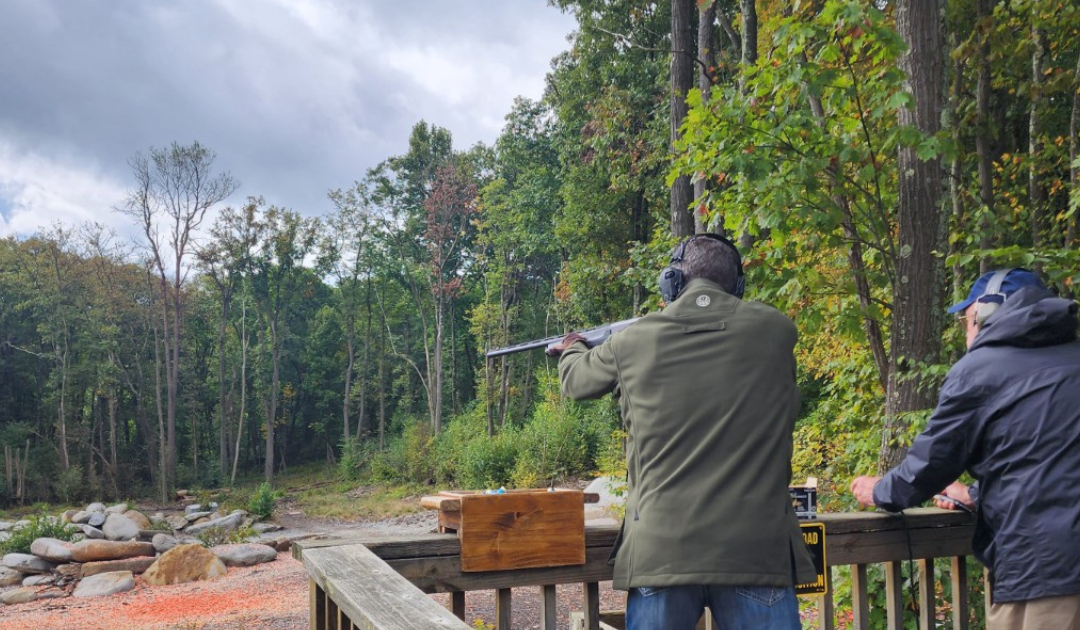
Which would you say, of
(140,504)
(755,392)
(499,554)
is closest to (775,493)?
(755,392)

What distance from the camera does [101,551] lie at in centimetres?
1803

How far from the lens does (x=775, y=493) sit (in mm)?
2031

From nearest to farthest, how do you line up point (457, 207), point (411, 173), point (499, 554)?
point (499, 554)
point (457, 207)
point (411, 173)

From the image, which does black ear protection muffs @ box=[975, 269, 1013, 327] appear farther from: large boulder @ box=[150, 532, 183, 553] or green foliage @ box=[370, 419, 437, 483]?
green foliage @ box=[370, 419, 437, 483]

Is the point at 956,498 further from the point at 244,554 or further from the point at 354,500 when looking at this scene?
the point at 354,500

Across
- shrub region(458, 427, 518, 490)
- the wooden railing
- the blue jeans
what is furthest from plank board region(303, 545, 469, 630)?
shrub region(458, 427, 518, 490)

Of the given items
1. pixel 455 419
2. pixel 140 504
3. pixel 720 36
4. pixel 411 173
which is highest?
pixel 411 173

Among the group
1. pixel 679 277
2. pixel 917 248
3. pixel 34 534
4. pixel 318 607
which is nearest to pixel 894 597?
pixel 679 277

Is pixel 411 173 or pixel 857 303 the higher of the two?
pixel 411 173

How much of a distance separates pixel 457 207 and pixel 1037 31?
3017 cm

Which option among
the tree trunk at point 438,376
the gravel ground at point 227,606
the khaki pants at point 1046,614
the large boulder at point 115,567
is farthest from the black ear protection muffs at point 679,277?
the tree trunk at point 438,376

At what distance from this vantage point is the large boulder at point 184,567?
15617mm

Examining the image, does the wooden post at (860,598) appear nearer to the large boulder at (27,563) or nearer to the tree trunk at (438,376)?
the large boulder at (27,563)

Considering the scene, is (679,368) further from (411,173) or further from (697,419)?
(411,173)
